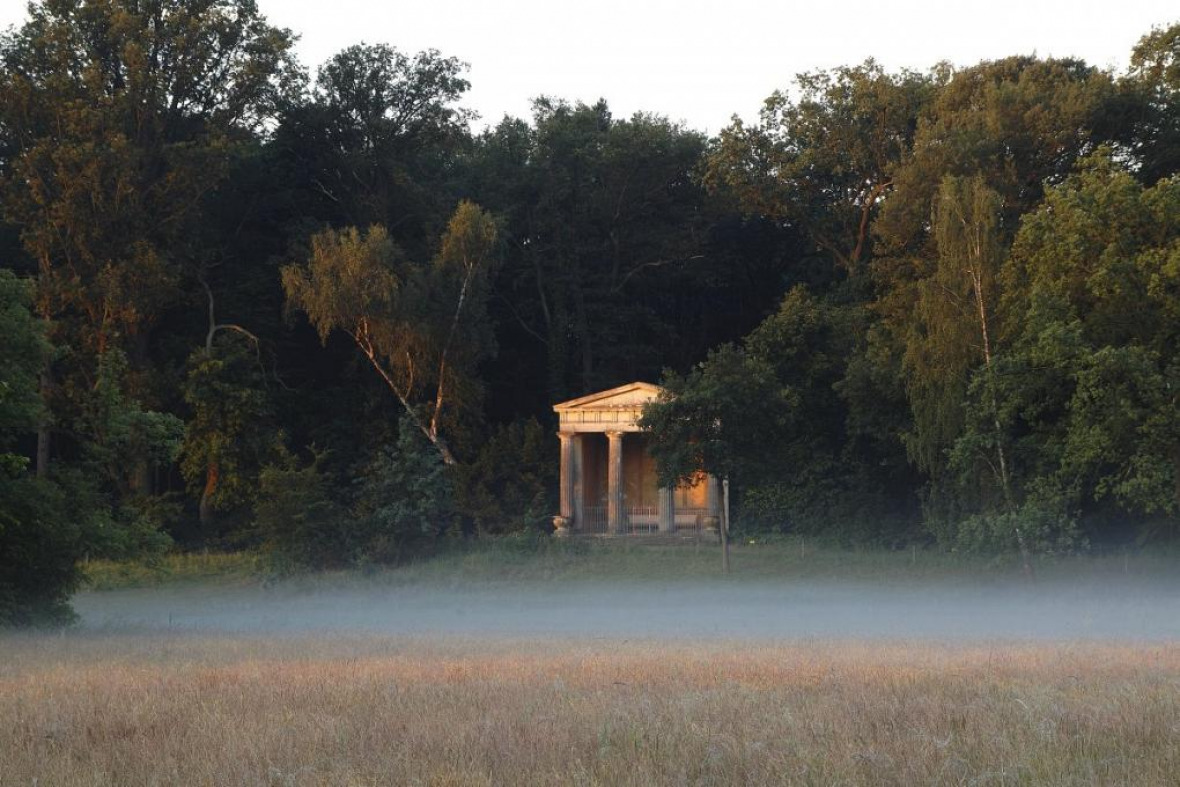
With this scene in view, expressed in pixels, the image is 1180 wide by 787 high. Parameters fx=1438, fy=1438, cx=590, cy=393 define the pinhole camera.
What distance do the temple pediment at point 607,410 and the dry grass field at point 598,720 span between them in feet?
130

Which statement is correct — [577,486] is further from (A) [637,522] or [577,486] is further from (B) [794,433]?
(B) [794,433]

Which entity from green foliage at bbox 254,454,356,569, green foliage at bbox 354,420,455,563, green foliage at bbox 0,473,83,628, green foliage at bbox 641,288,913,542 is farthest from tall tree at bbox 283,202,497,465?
green foliage at bbox 0,473,83,628

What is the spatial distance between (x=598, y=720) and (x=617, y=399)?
49.1 meters

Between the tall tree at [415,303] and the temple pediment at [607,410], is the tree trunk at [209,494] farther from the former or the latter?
the temple pediment at [607,410]

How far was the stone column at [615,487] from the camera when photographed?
62875 millimetres

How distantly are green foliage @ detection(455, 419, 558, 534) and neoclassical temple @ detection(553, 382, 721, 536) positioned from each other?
1.46 metres

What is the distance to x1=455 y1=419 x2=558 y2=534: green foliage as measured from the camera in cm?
6259

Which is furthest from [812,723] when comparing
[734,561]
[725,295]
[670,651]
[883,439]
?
[725,295]

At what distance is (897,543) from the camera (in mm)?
57406

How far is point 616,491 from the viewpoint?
207ft

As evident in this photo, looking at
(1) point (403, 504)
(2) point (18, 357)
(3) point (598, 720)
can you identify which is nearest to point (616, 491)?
(1) point (403, 504)

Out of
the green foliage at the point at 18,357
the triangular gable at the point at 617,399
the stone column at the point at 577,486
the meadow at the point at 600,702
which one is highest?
the triangular gable at the point at 617,399

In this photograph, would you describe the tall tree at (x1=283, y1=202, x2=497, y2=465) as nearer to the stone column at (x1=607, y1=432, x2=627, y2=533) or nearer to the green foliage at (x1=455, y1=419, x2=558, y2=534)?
the green foliage at (x1=455, y1=419, x2=558, y2=534)

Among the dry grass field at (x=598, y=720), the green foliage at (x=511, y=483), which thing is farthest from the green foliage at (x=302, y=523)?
the dry grass field at (x=598, y=720)
